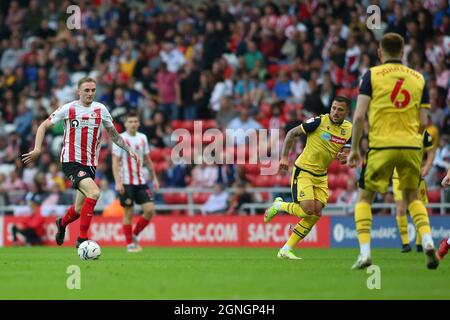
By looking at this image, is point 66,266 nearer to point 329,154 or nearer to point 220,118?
point 329,154

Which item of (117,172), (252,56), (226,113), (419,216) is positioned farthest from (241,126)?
(419,216)

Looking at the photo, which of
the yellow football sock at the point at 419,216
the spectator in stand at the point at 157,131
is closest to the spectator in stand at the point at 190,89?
the spectator in stand at the point at 157,131

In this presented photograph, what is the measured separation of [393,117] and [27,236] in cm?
1384

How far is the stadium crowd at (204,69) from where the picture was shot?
77.6 feet

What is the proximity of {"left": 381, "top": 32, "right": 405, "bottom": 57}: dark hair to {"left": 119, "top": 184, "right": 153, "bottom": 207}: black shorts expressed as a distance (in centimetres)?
831

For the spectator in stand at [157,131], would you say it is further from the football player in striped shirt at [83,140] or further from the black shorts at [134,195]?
the football player in striped shirt at [83,140]

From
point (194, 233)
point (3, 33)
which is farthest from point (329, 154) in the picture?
point (3, 33)

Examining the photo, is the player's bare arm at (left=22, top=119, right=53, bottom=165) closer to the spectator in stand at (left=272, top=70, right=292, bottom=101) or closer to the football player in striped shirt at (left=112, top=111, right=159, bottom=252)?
the football player in striped shirt at (left=112, top=111, right=159, bottom=252)

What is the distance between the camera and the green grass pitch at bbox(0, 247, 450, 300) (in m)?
9.60

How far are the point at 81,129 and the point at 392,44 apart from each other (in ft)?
18.8

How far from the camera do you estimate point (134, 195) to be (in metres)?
18.5

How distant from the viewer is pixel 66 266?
13.6 m

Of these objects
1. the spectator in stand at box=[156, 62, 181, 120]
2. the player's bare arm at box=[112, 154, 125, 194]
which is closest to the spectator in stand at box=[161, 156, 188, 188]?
the spectator in stand at box=[156, 62, 181, 120]

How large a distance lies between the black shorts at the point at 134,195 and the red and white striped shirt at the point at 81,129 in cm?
337
